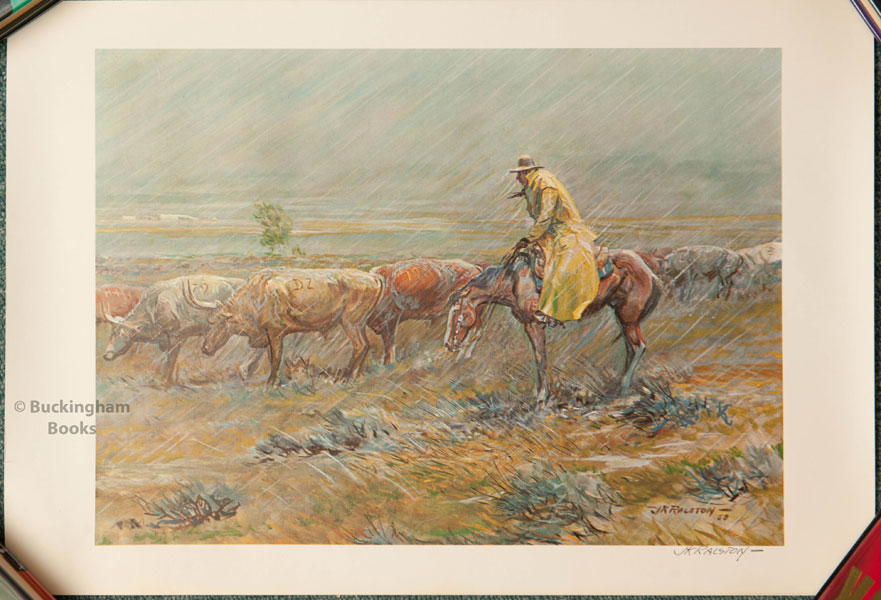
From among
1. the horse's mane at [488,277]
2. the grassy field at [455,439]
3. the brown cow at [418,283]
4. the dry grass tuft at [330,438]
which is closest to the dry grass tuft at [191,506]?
the grassy field at [455,439]

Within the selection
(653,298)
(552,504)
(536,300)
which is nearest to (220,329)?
(536,300)

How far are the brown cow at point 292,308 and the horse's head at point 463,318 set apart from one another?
17 cm

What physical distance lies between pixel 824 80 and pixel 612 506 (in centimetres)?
108

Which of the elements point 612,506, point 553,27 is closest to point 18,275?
point 553,27

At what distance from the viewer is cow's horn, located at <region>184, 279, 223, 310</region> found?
1218 mm

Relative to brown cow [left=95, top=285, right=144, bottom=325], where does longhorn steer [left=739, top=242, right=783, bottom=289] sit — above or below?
above

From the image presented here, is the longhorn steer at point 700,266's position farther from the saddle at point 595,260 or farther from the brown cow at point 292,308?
the brown cow at point 292,308

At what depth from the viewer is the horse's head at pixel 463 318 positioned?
1220 millimetres

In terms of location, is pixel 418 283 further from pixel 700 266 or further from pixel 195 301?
pixel 700 266

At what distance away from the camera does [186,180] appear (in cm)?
122

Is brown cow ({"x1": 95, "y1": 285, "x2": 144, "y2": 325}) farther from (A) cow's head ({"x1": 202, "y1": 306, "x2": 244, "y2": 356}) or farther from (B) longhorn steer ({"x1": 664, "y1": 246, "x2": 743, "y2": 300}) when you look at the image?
(B) longhorn steer ({"x1": 664, "y1": 246, "x2": 743, "y2": 300})
